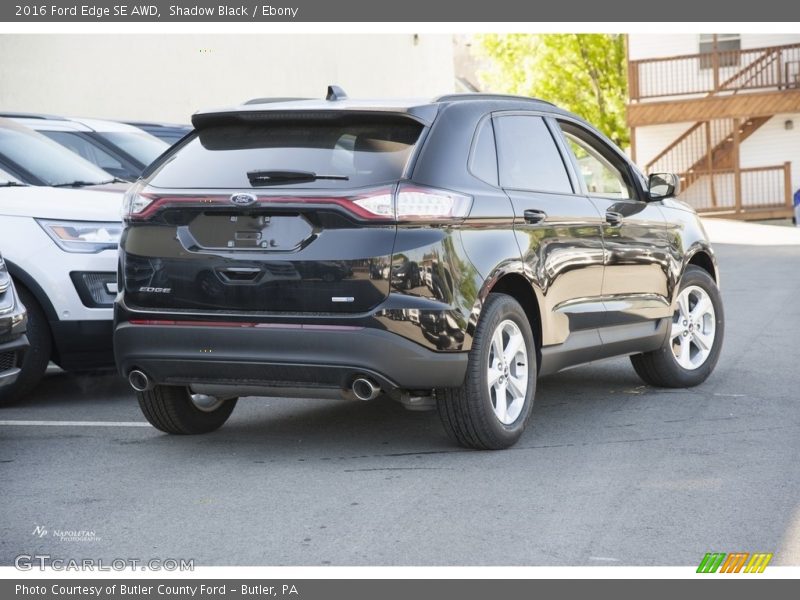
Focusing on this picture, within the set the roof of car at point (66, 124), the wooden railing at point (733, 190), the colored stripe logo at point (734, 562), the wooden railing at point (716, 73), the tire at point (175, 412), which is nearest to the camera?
the colored stripe logo at point (734, 562)

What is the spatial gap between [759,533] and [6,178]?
579cm

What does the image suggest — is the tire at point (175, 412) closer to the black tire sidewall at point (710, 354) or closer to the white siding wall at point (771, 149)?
the black tire sidewall at point (710, 354)

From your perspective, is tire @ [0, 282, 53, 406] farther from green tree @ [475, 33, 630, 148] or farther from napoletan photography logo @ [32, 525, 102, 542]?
green tree @ [475, 33, 630, 148]

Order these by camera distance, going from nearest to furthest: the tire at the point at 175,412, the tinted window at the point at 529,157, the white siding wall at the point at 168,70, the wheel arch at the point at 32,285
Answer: the tinted window at the point at 529,157 < the tire at the point at 175,412 < the wheel arch at the point at 32,285 < the white siding wall at the point at 168,70

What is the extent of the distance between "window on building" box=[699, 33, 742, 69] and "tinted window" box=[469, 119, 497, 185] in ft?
102

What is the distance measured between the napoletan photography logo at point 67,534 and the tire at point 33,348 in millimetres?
3084

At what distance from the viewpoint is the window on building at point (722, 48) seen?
37.0 meters

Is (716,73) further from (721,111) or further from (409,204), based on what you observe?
(409,204)

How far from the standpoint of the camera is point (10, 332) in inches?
278

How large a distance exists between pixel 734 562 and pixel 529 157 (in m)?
3.01

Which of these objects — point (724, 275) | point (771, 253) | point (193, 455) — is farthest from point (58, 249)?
point (771, 253)

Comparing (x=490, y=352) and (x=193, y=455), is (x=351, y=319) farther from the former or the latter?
(x=193, y=455)

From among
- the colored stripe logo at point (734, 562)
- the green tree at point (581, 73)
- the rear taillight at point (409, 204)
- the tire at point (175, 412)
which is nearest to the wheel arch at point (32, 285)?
the tire at point (175, 412)

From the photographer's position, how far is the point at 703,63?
37562 mm
